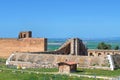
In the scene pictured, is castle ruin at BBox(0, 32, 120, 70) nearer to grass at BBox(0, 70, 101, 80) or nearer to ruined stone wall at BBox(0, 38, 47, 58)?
ruined stone wall at BBox(0, 38, 47, 58)

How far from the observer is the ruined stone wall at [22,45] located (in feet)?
187

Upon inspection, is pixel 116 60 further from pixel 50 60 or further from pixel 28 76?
pixel 28 76

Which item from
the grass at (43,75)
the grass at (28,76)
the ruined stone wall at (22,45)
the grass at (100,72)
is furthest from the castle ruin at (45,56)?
the grass at (28,76)

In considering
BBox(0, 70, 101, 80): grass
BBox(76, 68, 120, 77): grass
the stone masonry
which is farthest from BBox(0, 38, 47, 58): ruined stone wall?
BBox(0, 70, 101, 80): grass

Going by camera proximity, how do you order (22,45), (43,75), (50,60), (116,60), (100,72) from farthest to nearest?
(22,45), (50,60), (116,60), (100,72), (43,75)

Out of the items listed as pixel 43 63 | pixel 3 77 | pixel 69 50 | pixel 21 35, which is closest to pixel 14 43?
pixel 21 35

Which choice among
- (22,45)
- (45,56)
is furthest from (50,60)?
(22,45)

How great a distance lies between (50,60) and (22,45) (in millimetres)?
14199

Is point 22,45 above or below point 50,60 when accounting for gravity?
above

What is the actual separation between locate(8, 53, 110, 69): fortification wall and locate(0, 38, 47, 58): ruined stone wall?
879 cm

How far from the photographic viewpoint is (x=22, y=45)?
58688 millimetres

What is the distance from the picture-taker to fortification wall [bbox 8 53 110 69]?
42.4 m

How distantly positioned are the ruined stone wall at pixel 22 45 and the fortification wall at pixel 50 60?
28.8 feet

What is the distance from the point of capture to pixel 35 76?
35719mm
